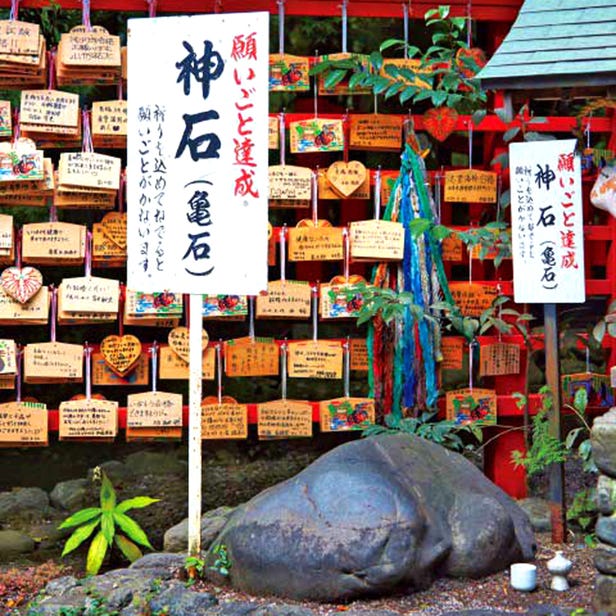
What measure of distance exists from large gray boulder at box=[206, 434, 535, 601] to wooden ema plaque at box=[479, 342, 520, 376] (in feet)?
5.32

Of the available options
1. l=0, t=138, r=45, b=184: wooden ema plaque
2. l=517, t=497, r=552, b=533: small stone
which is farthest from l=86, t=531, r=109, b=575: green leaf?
l=517, t=497, r=552, b=533: small stone

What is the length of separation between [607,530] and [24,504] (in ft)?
15.0

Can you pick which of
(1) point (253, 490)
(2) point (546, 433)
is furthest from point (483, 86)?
(1) point (253, 490)

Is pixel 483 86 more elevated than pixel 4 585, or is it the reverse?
pixel 483 86

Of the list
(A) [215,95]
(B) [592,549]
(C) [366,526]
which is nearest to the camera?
(C) [366,526]

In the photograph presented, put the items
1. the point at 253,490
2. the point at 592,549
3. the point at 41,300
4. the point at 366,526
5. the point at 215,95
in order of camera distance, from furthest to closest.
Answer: the point at 253,490, the point at 41,300, the point at 592,549, the point at 215,95, the point at 366,526

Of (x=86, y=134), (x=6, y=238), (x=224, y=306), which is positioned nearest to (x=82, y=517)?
(x=224, y=306)

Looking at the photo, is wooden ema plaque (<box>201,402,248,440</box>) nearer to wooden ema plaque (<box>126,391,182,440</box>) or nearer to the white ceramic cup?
wooden ema plaque (<box>126,391,182,440</box>)

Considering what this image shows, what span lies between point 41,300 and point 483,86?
10.8 ft

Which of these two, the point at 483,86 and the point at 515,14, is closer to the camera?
the point at 483,86

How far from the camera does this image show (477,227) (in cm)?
770

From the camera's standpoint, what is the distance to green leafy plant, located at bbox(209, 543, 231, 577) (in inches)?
222

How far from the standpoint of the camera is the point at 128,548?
7148mm

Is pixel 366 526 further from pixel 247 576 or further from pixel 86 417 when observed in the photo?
pixel 86 417
